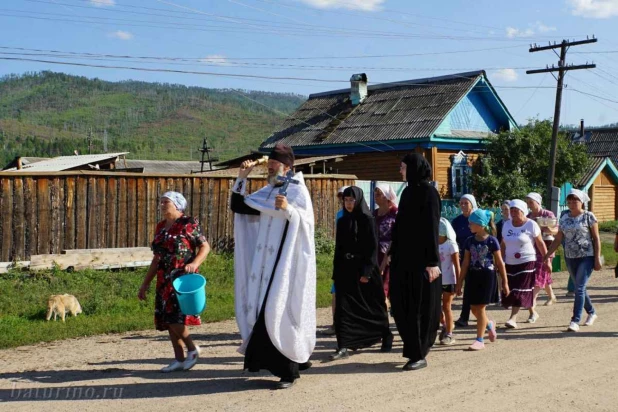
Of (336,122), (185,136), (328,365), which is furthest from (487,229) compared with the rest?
(185,136)

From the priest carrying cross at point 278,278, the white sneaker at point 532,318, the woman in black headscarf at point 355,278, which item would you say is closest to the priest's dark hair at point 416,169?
the woman in black headscarf at point 355,278

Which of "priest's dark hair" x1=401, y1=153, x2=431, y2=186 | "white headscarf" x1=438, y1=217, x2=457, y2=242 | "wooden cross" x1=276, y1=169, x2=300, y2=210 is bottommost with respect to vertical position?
"white headscarf" x1=438, y1=217, x2=457, y2=242

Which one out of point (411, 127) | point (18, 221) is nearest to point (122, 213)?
point (18, 221)

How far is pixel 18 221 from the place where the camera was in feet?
40.1

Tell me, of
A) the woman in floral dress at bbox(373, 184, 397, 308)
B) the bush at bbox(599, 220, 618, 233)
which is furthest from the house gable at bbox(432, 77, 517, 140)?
the woman in floral dress at bbox(373, 184, 397, 308)

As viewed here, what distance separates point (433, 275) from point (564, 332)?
286 cm

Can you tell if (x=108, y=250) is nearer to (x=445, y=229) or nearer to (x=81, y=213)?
(x=81, y=213)

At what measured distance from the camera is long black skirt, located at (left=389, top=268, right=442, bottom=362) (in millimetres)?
7062

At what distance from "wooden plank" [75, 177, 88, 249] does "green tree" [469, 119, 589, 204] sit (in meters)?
15.7

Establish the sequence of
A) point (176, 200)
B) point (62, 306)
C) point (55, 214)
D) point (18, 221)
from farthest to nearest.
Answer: point (55, 214)
point (18, 221)
point (62, 306)
point (176, 200)

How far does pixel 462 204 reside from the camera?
9328mm

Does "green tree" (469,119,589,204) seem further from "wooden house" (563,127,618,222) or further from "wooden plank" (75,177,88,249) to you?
"wooden plank" (75,177,88,249)

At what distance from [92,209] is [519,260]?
25.3ft

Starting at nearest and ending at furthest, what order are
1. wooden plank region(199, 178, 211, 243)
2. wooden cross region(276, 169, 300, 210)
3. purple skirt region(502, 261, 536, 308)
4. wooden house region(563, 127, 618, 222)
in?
wooden cross region(276, 169, 300, 210) < purple skirt region(502, 261, 536, 308) < wooden plank region(199, 178, 211, 243) < wooden house region(563, 127, 618, 222)
